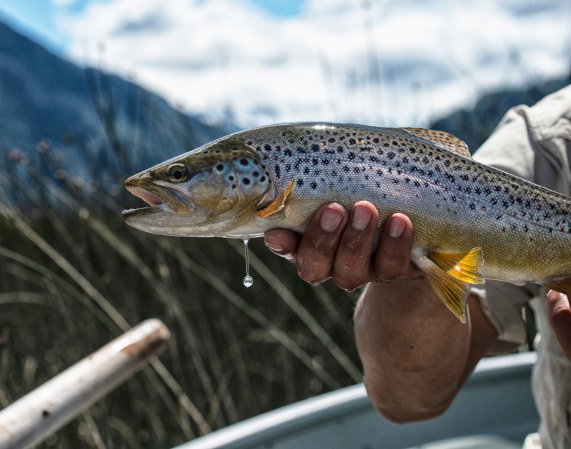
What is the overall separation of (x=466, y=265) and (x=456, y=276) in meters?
0.04

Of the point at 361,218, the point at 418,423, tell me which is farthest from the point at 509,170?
the point at 418,423

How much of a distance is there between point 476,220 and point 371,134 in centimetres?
35

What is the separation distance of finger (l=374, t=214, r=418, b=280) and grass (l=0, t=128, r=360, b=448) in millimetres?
2251

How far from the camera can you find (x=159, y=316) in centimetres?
507

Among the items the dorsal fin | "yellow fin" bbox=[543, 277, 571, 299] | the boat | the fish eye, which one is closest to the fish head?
the fish eye

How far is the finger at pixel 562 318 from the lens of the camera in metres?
1.92

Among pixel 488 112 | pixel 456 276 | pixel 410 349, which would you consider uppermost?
pixel 456 276

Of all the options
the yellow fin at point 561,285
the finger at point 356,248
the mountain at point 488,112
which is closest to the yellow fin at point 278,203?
the finger at point 356,248

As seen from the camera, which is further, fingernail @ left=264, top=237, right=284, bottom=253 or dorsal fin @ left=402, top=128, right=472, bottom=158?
dorsal fin @ left=402, top=128, right=472, bottom=158

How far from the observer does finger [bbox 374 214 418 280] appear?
5.84ft

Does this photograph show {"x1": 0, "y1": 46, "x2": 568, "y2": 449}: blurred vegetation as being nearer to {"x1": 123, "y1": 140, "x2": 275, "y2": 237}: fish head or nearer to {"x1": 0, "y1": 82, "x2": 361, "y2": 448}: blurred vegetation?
{"x1": 0, "y1": 82, "x2": 361, "y2": 448}: blurred vegetation

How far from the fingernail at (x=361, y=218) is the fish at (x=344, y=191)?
0.03 m

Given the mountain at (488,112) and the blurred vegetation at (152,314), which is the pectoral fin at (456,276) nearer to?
the blurred vegetation at (152,314)

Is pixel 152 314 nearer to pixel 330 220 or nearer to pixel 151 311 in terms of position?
pixel 151 311
